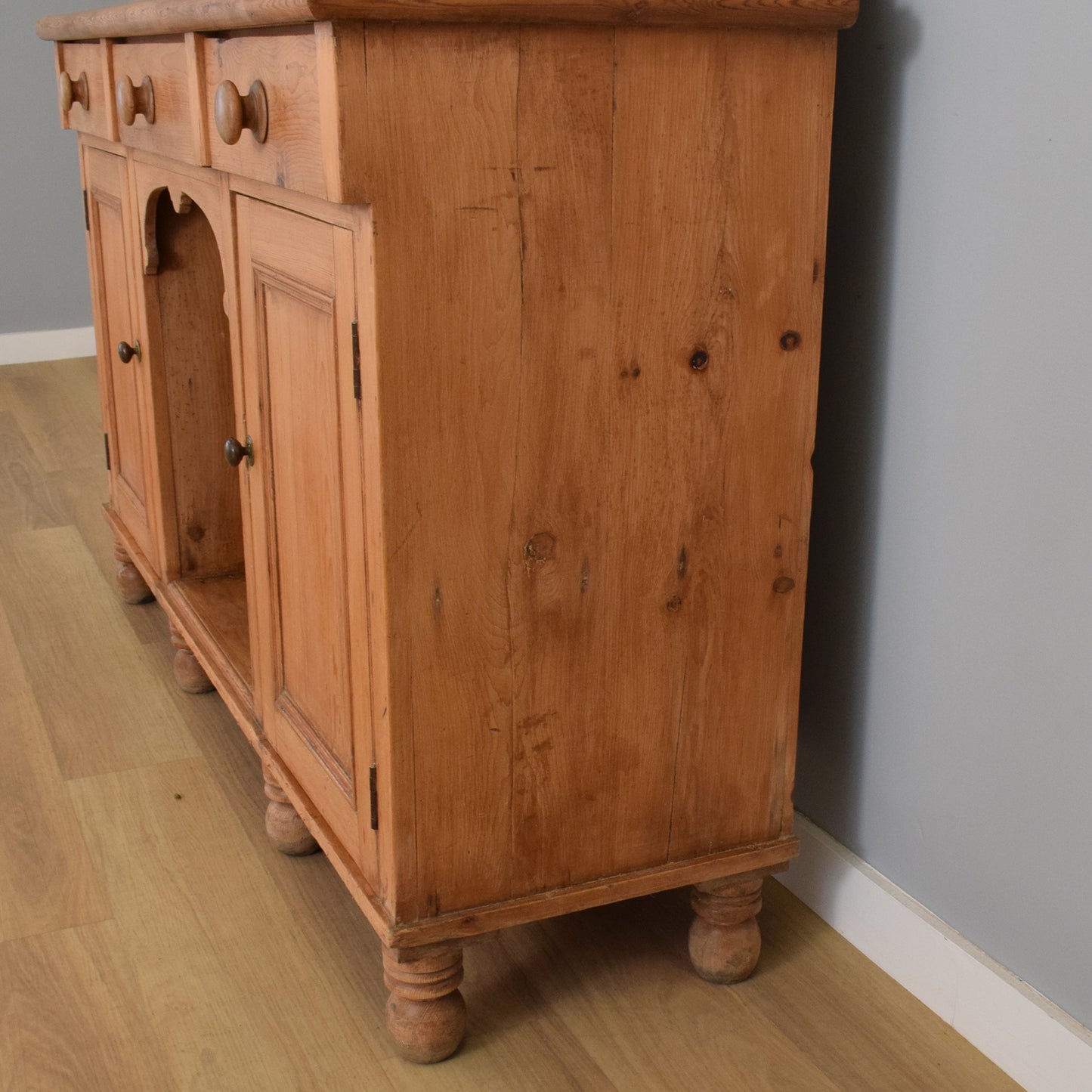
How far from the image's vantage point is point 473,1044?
1289mm

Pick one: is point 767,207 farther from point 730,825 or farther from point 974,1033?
point 974,1033

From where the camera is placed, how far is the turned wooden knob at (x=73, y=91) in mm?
1976

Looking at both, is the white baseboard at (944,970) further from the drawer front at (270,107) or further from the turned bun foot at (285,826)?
the drawer front at (270,107)

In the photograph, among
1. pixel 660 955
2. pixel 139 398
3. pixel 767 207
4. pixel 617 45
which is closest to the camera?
pixel 617 45

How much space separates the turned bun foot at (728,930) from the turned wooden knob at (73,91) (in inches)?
58.1

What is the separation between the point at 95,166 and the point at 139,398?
40cm

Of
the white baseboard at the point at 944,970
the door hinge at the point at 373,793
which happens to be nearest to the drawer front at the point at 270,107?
the door hinge at the point at 373,793

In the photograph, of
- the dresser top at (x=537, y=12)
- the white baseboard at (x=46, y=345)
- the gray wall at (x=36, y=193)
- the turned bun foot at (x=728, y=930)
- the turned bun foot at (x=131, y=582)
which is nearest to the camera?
the dresser top at (x=537, y=12)

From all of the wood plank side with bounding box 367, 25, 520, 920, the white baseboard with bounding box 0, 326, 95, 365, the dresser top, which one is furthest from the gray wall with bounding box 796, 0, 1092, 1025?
the white baseboard with bounding box 0, 326, 95, 365

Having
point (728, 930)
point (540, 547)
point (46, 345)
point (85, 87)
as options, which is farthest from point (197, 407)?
point (46, 345)

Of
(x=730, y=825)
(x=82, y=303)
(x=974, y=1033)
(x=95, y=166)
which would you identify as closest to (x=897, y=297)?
(x=730, y=825)

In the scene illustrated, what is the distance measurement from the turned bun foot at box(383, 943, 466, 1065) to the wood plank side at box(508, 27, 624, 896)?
0.33 feet

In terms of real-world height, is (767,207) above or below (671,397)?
above

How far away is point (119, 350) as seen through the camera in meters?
1.96
